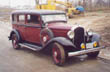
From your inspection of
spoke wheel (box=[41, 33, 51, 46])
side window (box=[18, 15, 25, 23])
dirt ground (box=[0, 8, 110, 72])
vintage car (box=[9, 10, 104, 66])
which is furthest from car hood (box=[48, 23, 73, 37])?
side window (box=[18, 15, 25, 23])

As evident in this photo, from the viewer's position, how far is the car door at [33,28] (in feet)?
22.4

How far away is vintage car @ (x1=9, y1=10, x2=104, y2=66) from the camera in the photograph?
558 cm

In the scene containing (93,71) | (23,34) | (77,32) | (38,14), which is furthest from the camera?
(23,34)

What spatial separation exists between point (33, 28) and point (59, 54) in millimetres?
2019

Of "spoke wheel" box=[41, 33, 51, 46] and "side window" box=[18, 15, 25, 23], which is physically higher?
"side window" box=[18, 15, 25, 23]

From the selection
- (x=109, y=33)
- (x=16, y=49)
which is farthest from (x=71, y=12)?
(x=16, y=49)

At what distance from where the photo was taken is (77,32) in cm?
580

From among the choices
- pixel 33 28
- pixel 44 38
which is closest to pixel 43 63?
pixel 44 38

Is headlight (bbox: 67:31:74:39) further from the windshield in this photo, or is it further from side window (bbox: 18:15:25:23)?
side window (bbox: 18:15:25:23)

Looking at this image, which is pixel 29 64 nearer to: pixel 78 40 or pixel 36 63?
pixel 36 63

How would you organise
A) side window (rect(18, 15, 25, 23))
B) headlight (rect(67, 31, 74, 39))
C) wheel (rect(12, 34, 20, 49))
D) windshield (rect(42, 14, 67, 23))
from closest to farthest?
headlight (rect(67, 31, 74, 39)) < windshield (rect(42, 14, 67, 23)) < side window (rect(18, 15, 25, 23)) < wheel (rect(12, 34, 20, 49))

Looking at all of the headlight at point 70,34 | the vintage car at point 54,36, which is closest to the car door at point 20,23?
the vintage car at point 54,36

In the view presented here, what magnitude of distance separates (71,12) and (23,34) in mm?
12935

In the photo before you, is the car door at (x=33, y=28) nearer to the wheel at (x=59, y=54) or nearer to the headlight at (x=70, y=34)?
the wheel at (x=59, y=54)
